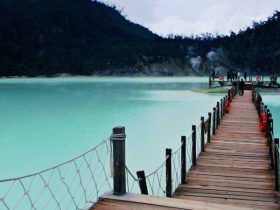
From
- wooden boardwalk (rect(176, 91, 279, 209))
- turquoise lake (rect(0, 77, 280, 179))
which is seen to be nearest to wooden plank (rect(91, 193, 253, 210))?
wooden boardwalk (rect(176, 91, 279, 209))

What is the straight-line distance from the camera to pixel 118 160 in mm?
5344

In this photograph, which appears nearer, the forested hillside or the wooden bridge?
the wooden bridge

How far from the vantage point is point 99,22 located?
162000 millimetres

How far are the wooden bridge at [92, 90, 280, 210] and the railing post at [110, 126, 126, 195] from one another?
12 centimetres

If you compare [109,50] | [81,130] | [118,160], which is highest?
[109,50]

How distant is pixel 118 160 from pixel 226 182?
10.5 feet

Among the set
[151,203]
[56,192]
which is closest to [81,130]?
[56,192]

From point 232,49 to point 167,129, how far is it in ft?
355

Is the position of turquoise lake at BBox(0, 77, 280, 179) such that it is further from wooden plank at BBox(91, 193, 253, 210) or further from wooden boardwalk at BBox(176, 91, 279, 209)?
wooden plank at BBox(91, 193, 253, 210)

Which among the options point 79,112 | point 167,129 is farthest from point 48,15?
point 167,129

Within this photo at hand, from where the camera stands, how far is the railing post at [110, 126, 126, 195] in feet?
17.4

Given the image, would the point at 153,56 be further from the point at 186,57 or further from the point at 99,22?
the point at 99,22

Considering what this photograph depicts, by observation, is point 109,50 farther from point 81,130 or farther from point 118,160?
point 118,160

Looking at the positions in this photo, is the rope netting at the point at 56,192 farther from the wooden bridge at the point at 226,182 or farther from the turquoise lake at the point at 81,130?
the wooden bridge at the point at 226,182
